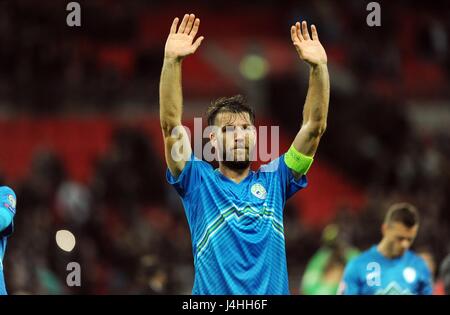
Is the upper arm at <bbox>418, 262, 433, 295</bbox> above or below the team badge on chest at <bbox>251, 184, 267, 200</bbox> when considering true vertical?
below

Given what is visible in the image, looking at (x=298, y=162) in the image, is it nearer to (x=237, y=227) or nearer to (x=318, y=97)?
(x=318, y=97)

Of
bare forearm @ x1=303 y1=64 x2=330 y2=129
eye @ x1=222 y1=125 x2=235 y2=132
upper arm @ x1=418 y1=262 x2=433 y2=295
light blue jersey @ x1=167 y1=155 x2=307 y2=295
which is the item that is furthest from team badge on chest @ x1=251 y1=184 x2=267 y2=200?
upper arm @ x1=418 y1=262 x2=433 y2=295

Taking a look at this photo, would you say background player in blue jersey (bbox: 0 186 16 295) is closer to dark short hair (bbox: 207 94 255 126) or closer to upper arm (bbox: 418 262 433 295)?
dark short hair (bbox: 207 94 255 126)

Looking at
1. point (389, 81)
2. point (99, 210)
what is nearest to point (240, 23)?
point (389, 81)

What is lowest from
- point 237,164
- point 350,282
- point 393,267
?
point 350,282

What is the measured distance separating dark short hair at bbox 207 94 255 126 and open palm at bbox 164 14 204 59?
0.38 metres

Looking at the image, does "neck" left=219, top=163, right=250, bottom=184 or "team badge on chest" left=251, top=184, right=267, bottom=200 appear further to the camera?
"neck" left=219, top=163, right=250, bottom=184

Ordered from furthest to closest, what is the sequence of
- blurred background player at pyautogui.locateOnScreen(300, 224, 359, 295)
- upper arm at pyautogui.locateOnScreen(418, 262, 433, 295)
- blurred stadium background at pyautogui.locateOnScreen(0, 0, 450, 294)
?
Answer: blurred stadium background at pyautogui.locateOnScreen(0, 0, 450, 294) → blurred background player at pyautogui.locateOnScreen(300, 224, 359, 295) → upper arm at pyautogui.locateOnScreen(418, 262, 433, 295)

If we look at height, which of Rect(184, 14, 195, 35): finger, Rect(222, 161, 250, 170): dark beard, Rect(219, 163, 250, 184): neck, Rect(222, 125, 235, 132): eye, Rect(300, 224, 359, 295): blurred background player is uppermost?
Rect(184, 14, 195, 35): finger

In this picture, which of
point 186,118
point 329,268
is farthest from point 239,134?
point 186,118

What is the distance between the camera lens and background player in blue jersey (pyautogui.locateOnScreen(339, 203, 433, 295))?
30.9 feet

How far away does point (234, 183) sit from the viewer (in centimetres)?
631

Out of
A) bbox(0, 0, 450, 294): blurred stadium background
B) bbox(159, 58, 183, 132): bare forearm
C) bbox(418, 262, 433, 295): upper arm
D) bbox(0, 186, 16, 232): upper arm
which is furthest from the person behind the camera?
bbox(0, 0, 450, 294): blurred stadium background

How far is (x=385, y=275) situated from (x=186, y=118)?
10.2 metres
